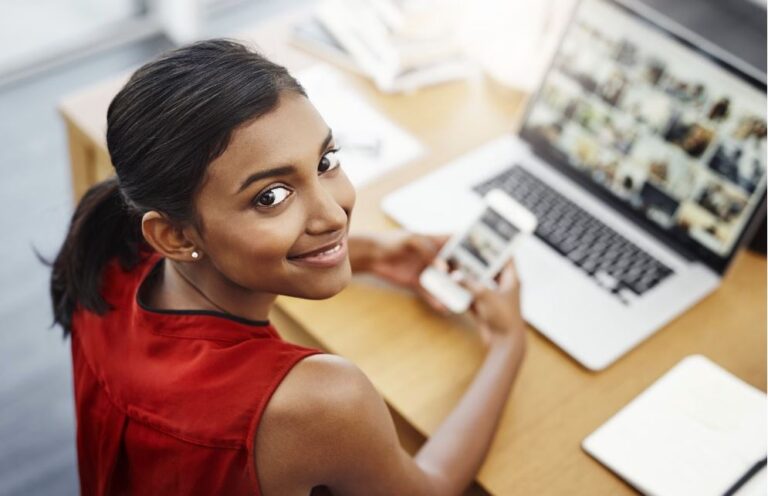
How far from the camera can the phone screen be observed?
4.25ft

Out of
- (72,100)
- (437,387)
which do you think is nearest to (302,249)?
(437,387)

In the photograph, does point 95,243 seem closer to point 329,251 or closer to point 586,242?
point 329,251

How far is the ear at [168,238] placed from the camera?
0.92 metres

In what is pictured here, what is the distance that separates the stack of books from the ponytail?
0.69 meters

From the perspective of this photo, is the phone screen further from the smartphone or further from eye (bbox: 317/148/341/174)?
eye (bbox: 317/148/341/174)

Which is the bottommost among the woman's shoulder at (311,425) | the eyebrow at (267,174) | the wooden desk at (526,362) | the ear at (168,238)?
the wooden desk at (526,362)

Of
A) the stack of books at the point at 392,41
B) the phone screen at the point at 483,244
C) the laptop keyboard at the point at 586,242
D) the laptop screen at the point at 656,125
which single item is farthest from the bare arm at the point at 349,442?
the stack of books at the point at 392,41

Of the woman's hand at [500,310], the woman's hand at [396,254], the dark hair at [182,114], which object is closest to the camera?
the dark hair at [182,114]

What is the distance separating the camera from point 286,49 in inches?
67.4

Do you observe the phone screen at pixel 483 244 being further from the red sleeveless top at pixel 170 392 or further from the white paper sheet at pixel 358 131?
the red sleeveless top at pixel 170 392

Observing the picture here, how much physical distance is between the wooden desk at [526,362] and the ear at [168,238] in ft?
1.09

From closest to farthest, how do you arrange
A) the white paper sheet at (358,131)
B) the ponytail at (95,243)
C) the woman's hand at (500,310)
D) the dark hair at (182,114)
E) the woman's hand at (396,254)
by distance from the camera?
1. the dark hair at (182,114)
2. the ponytail at (95,243)
3. the woman's hand at (500,310)
4. the woman's hand at (396,254)
5. the white paper sheet at (358,131)

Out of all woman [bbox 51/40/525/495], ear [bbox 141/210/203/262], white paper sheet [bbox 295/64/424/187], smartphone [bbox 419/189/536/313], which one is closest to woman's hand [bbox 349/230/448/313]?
smartphone [bbox 419/189/536/313]

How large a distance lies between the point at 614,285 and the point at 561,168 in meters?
0.24
